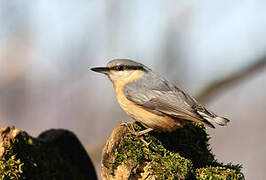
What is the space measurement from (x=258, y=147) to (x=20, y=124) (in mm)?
3405

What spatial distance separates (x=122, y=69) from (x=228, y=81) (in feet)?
2.86

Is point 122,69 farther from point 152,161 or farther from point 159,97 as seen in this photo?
point 152,161

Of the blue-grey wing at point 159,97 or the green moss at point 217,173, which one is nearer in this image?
the green moss at point 217,173

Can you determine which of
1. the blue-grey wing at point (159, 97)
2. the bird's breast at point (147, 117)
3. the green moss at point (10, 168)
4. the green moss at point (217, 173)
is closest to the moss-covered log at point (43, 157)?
the green moss at point (10, 168)

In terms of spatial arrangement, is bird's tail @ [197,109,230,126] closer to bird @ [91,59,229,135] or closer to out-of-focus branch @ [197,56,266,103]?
bird @ [91,59,229,135]

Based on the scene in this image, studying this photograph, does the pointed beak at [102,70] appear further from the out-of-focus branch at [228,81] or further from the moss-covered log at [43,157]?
the out-of-focus branch at [228,81]

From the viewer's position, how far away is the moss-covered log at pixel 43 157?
7.66ft

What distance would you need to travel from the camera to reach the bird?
2.78 m

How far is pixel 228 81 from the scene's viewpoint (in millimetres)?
3176

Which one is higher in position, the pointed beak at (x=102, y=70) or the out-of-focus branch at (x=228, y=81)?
the pointed beak at (x=102, y=70)

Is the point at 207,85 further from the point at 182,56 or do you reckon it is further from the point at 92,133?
the point at 92,133

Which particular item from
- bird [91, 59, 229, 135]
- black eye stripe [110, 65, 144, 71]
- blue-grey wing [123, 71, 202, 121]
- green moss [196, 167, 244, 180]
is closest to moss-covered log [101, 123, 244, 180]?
green moss [196, 167, 244, 180]

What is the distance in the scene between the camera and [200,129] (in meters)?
2.75

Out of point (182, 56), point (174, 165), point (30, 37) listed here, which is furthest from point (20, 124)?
point (174, 165)
